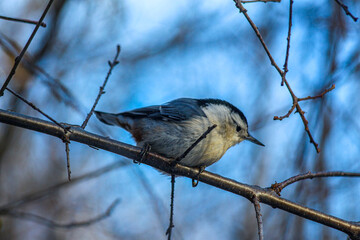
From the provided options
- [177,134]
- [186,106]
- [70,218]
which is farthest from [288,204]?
[70,218]

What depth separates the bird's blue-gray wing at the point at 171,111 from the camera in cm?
299

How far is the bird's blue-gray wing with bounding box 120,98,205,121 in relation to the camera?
2992 mm

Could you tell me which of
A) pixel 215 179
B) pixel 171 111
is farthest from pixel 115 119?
pixel 215 179

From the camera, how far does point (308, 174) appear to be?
217 centimetres

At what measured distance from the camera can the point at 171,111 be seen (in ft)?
10.0

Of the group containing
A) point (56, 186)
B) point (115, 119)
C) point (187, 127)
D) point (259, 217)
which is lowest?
point (259, 217)

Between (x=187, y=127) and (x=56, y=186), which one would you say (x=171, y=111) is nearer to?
(x=187, y=127)

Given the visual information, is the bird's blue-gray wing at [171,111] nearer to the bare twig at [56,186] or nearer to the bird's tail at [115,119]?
the bird's tail at [115,119]

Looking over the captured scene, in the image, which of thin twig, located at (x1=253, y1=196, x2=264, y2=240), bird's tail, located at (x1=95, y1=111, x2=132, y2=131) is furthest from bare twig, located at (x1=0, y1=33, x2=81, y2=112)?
thin twig, located at (x1=253, y1=196, x2=264, y2=240)

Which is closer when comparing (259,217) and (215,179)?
(259,217)

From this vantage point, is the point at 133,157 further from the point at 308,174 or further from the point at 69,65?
the point at 69,65

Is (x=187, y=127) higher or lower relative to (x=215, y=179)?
higher

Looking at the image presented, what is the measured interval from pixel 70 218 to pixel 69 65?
2.27 meters

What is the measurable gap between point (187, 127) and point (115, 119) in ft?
2.31
